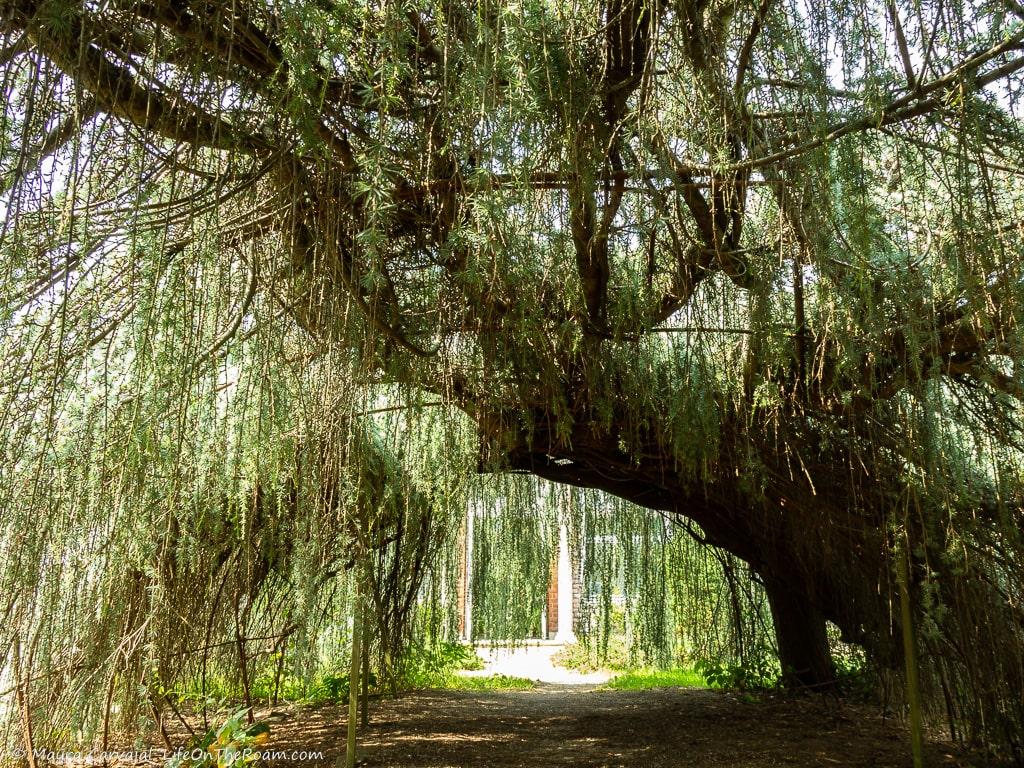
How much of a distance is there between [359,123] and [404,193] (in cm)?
29

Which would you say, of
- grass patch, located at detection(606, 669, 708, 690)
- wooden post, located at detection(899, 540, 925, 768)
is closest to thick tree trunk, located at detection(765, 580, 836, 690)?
grass patch, located at detection(606, 669, 708, 690)

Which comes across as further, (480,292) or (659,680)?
(659,680)

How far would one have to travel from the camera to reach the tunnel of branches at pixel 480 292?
160 cm

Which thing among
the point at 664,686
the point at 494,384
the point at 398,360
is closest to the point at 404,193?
the point at 398,360

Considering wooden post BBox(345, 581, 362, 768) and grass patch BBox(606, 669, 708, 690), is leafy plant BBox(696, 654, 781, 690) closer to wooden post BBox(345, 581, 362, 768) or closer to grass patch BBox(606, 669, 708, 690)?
grass patch BBox(606, 669, 708, 690)

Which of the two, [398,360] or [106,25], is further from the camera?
[398,360]

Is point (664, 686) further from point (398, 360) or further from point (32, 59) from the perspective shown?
point (32, 59)

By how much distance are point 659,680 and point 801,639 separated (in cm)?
217

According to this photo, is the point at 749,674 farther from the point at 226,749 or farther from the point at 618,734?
the point at 226,749

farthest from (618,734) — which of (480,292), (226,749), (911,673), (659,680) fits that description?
(659,680)

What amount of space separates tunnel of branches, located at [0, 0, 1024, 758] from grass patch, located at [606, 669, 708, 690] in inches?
101

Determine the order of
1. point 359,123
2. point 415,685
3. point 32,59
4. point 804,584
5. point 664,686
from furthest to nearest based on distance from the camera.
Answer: point 664,686 → point 415,685 → point 804,584 → point 359,123 → point 32,59

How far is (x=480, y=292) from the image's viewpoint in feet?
7.14

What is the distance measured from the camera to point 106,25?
1470mm
